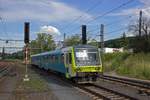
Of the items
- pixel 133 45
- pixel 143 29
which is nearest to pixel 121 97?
pixel 133 45

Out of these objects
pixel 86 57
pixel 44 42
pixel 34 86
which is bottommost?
pixel 34 86

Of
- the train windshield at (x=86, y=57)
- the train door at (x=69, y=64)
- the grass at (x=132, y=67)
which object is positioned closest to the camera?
the train windshield at (x=86, y=57)

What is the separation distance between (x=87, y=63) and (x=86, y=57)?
0.63 meters

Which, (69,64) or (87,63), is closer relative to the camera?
(87,63)

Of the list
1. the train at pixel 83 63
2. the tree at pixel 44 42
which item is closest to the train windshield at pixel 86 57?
the train at pixel 83 63

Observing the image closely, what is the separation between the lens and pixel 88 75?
25547 mm

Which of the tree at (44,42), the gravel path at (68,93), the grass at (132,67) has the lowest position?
the gravel path at (68,93)

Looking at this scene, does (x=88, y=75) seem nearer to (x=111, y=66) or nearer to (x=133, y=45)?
(x=111, y=66)

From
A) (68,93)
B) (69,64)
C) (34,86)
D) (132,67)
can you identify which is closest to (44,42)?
(132,67)

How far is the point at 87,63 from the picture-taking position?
2581 centimetres

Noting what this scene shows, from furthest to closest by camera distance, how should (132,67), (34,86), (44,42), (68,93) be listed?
1. (44,42)
2. (132,67)
3. (34,86)
4. (68,93)

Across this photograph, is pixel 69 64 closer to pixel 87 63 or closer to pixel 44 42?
pixel 87 63

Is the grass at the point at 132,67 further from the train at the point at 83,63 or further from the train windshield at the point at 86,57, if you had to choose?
the train at the point at 83,63

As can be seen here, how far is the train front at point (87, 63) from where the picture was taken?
83.6 feet
